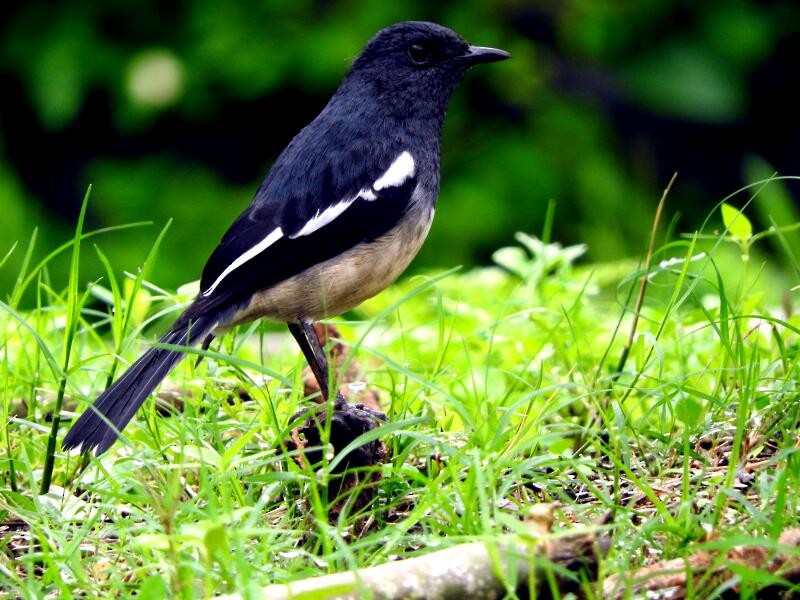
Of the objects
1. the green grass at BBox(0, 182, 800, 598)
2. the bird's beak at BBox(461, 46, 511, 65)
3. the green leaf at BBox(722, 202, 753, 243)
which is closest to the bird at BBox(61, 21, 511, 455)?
the green grass at BBox(0, 182, 800, 598)

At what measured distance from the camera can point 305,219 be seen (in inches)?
150

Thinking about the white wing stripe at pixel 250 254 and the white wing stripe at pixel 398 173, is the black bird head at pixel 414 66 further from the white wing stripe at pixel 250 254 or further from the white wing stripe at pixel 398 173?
the white wing stripe at pixel 250 254

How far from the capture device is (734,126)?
28.1ft

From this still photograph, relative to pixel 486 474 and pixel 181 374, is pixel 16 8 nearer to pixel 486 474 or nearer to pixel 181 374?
pixel 181 374


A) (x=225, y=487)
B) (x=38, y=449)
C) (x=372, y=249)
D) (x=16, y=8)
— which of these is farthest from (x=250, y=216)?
(x=16, y=8)

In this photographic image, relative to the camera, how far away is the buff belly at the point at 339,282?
12.5 feet

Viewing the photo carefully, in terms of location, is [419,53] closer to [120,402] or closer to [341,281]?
[341,281]

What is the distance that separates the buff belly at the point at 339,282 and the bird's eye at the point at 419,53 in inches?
29.0

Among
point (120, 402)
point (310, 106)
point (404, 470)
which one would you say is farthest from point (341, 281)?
point (310, 106)

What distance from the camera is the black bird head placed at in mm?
4238

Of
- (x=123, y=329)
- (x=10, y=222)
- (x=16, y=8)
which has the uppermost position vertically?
(x=16, y=8)

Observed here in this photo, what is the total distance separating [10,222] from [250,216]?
3.83 metres

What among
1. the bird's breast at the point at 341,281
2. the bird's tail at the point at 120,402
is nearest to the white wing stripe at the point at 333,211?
the bird's breast at the point at 341,281

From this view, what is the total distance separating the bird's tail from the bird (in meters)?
0.28
